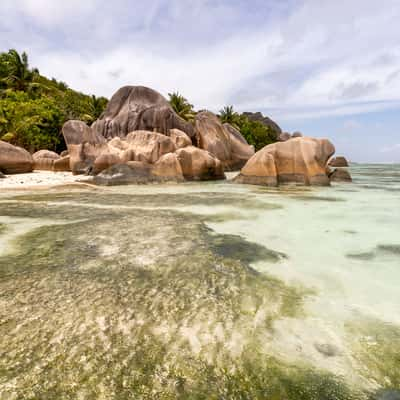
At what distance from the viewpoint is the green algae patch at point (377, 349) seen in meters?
1.45

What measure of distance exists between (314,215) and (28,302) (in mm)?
5109

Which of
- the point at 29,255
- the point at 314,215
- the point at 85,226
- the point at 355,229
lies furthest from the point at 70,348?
the point at 314,215

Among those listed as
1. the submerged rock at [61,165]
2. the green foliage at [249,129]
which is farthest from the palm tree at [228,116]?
the submerged rock at [61,165]

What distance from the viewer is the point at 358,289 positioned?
8.21ft

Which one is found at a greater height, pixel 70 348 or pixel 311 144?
pixel 311 144

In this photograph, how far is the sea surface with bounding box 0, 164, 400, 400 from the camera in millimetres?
1403

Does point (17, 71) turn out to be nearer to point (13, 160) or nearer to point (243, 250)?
point (13, 160)

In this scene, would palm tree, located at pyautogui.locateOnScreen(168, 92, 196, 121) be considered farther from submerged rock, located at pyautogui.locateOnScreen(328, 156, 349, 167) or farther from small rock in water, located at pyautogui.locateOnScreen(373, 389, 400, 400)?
small rock in water, located at pyautogui.locateOnScreen(373, 389, 400, 400)

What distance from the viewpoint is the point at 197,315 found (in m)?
2.00

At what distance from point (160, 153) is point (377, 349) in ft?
44.6

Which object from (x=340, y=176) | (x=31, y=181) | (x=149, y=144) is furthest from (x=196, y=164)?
(x=31, y=181)

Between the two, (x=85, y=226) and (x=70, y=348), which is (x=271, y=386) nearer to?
(x=70, y=348)

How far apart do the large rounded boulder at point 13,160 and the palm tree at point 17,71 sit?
927 inches

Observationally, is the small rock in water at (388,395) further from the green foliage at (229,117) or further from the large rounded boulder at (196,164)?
the green foliage at (229,117)
